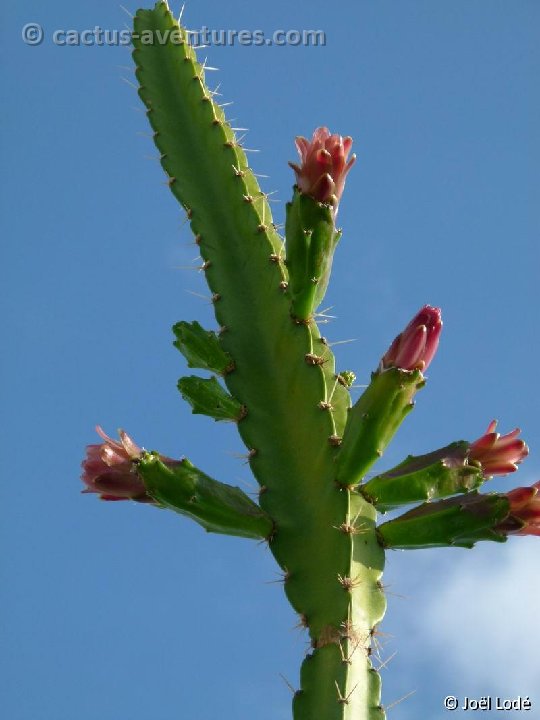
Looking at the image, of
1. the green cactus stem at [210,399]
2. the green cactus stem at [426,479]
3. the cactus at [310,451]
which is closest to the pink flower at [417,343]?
the cactus at [310,451]

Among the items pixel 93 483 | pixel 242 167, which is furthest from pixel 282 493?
pixel 242 167

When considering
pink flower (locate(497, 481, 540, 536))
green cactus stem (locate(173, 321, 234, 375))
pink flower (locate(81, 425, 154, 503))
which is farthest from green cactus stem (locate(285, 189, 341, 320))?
pink flower (locate(497, 481, 540, 536))

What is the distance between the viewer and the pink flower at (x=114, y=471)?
119 inches

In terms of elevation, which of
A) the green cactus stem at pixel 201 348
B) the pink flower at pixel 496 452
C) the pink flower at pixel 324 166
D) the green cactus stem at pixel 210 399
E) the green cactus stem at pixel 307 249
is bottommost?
the pink flower at pixel 496 452

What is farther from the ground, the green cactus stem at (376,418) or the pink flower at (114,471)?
the green cactus stem at (376,418)

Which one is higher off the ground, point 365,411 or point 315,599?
point 365,411

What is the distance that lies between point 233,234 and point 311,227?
14.5 inches

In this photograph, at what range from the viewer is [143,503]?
3.08 meters

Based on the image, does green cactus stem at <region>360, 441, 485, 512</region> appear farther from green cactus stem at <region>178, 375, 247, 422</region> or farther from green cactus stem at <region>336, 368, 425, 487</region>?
green cactus stem at <region>178, 375, 247, 422</region>

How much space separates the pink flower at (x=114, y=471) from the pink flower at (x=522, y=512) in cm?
113

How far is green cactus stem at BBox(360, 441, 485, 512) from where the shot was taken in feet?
9.81

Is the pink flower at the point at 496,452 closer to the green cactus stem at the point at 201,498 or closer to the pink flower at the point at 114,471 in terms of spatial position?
the green cactus stem at the point at 201,498

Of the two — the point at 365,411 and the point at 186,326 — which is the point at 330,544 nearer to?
the point at 365,411

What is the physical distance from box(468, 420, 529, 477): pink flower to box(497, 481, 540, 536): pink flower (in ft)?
0.57
